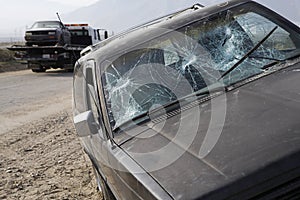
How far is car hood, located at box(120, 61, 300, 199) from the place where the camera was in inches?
59.1

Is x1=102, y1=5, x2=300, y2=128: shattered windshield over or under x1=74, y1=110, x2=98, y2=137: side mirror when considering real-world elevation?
over

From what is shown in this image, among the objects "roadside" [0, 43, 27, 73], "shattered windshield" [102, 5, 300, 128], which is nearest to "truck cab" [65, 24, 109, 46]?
"roadside" [0, 43, 27, 73]

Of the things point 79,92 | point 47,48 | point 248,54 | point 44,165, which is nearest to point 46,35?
point 47,48

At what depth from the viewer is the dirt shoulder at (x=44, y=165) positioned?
13.4 ft

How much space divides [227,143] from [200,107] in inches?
24.0

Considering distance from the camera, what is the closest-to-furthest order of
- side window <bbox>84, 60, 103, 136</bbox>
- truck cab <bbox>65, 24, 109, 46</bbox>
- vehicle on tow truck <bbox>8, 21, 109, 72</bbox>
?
side window <bbox>84, 60, 103, 136</bbox>, vehicle on tow truck <bbox>8, 21, 109, 72</bbox>, truck cab <bbox>65, 24, 109, 46</bbox>

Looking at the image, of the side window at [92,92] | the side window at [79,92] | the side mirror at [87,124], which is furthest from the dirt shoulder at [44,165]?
the side mirror at [87,124]

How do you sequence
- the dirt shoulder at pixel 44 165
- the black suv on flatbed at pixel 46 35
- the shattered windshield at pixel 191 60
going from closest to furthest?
the shattered windshield at pixel 191 60
the dirt shoulder at pixel 44 165
the black suv on flatbed at pixel 46 35

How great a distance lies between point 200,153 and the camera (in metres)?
1.77

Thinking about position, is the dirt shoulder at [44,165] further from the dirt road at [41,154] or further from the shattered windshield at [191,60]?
the shattered windshield at [191,60]

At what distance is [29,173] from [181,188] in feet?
11.8

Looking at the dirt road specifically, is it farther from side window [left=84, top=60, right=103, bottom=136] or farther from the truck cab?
the truck cab

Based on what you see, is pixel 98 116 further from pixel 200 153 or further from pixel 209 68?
pixel 200 153

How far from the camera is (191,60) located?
9.59 feet
